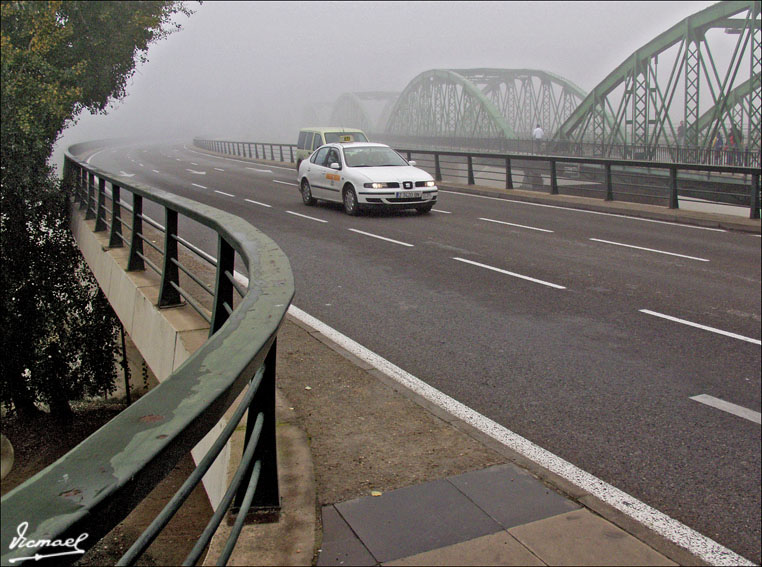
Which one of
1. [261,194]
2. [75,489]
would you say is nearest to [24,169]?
[261,194]

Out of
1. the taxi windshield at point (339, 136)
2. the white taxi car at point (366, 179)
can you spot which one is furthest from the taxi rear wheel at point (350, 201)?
the taxi windshield at point (339, 136)

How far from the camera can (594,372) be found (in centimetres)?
690

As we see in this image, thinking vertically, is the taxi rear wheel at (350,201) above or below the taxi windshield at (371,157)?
below

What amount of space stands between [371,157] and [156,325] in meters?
12.9

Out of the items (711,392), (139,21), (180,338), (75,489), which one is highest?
(139,21)

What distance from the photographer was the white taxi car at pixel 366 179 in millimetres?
18234

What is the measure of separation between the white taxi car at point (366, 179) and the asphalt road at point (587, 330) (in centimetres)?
139

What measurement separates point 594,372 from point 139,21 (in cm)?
2434

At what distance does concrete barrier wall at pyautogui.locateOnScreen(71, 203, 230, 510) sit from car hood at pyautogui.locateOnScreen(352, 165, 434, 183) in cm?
790

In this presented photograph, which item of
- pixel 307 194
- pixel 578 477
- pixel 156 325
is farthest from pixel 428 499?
pixel 307 194

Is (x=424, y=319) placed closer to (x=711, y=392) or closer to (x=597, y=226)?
(x=711, y=392)

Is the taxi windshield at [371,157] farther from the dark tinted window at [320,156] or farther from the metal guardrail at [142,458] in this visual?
the metal guardrail at [142,458]

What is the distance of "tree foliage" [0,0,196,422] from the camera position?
880 inches

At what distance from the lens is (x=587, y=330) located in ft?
27.2
